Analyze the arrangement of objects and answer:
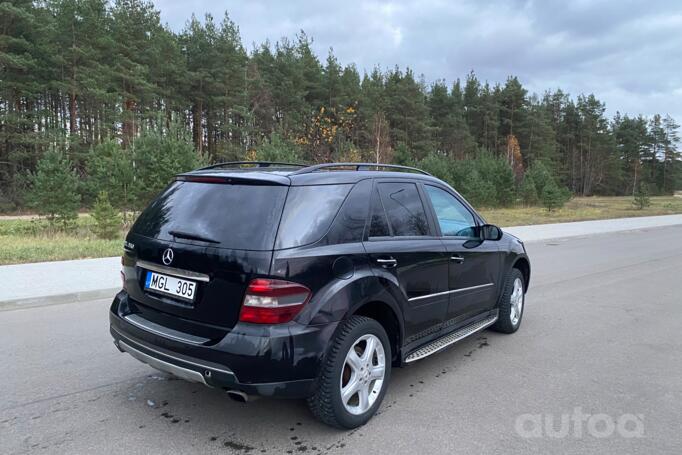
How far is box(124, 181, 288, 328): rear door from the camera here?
9.57ft

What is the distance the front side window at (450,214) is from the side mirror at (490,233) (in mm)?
95

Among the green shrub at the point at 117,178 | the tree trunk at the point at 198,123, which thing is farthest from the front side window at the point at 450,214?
the tree trunk at the point at 198,123

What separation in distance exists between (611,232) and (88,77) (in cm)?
3280

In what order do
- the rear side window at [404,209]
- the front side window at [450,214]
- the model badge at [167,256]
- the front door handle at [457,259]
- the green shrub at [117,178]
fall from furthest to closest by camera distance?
1. the green shrub at [117,178]
2. the front side window at [450,214]
3. the front door handle at [457,259]
4. the rear side window at [404,209]
5. the model badge at [167,256]

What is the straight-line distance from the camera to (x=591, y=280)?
A: 906 centimetres

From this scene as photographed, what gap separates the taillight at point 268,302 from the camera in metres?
2.85

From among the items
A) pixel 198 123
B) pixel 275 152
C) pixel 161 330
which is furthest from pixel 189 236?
pixel 198 123

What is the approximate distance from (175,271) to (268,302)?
752mm

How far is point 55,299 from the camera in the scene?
6.82 metres

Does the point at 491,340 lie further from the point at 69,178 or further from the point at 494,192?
the point at 494,192

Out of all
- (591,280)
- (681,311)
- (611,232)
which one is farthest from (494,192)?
(681,311)

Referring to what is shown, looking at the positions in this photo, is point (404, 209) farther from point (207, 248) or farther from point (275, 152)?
point (275, 152)

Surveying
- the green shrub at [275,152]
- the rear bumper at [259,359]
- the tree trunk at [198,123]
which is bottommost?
the rear bumper at [259,359]

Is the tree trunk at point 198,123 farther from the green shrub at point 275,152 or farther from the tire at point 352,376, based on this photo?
the tire at point 352,376
